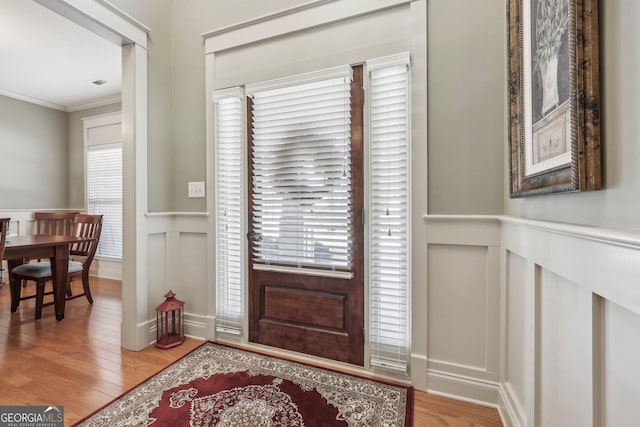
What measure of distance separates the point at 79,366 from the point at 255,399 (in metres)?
1.31

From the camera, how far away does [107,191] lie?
4.51 m

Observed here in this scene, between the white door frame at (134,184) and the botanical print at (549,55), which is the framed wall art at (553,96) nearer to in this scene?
the botanical print at (549,55)

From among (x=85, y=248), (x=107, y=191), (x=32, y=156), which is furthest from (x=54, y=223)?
(x=85, y=248)

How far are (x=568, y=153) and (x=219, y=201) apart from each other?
83.6 inches

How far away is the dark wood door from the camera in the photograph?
1907 millimetres

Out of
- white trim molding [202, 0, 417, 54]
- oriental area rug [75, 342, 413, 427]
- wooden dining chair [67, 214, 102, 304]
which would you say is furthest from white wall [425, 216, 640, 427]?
wooden dining chair [67, 214, 102, 304]

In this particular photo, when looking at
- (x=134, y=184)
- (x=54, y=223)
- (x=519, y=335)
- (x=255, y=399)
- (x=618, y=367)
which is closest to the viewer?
(x=618, y=367)

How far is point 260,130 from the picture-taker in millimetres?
2180

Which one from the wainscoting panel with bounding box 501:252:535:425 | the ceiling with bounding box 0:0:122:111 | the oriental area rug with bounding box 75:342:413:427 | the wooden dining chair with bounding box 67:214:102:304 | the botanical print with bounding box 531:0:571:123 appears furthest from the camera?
the wooden dining chair with bounding box 67:214:102:304

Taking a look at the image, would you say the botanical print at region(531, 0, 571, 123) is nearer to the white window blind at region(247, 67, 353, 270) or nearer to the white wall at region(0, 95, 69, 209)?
the white window blind at region(247, 67, 353, 270)

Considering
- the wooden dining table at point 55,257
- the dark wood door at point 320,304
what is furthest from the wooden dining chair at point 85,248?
the dark wood door at point 320,304

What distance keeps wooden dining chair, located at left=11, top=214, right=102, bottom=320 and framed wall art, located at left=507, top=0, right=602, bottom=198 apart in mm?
3835

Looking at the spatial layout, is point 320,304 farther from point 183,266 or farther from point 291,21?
point 291,21

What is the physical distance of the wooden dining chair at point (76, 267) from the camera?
2.80 meters
